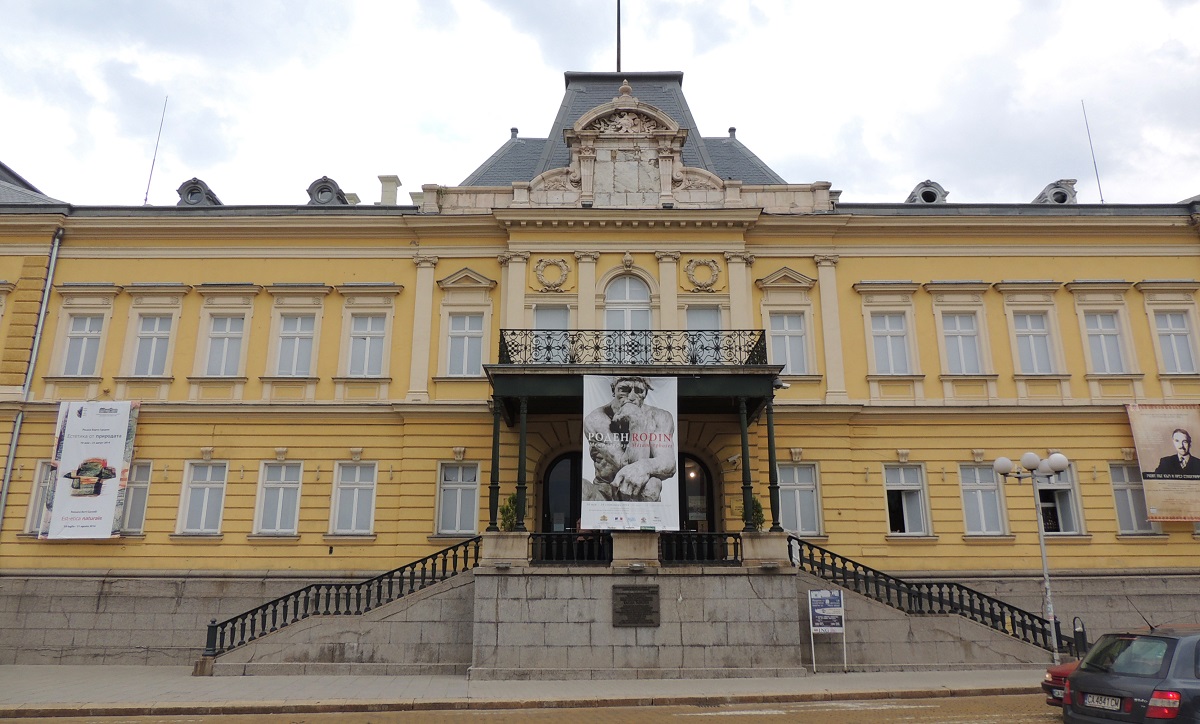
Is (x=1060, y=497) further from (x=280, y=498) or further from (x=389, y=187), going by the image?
(x=389, y=187)

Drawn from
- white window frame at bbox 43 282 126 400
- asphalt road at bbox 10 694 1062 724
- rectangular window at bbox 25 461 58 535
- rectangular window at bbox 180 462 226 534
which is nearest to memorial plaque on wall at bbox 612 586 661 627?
asphalt road at bbox 10 694 1062 724

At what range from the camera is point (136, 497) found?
60.6 ft

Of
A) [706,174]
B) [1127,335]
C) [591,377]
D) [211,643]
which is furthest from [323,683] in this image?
[1127,335]

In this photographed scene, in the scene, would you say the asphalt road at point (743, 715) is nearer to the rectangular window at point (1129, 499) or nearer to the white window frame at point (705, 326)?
the white window frame at point (705, 326)

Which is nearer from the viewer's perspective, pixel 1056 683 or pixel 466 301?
pixel 1056 683

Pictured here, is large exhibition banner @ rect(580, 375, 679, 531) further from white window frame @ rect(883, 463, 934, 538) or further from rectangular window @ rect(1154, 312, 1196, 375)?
rectangular window @ rect(1154, 312, 1196, 375)

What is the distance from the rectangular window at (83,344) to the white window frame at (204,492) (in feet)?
13.3

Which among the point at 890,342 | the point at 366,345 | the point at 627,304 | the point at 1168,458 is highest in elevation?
the point at 627,304

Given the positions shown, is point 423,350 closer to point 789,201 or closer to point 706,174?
point 706,174

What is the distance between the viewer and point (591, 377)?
15969mm

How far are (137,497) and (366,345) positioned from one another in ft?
22.5

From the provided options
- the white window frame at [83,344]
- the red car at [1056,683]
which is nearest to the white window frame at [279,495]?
the white window frame at [83,344]

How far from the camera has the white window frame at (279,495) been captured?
1831 cm

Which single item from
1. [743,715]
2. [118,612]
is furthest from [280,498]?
[743,715]
